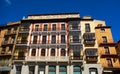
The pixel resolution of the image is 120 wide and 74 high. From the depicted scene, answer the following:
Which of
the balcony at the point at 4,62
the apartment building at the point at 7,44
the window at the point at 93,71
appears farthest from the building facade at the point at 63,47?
the balcony at the point at 4,62

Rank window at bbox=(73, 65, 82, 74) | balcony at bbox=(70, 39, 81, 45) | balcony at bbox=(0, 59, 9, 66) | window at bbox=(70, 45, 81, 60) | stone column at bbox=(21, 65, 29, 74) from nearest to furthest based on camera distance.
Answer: window at bbox=(73, 65, 82, 74)
stone column at bbox=(21, 65, 29, 74)
window at bbox=(70, 45, 81, 60)
balcony at bbox=(70, 39, 81, 45)
balcony at bbox=(0, 59, 9, 66)

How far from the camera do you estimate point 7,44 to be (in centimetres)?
3572

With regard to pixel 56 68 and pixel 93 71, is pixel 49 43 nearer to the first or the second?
pixel 56 68

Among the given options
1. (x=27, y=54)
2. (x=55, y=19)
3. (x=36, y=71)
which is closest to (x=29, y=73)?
(x=36, y=71)

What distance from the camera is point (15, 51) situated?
33.8 metres

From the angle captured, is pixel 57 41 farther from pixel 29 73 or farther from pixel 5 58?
pixel 5 58

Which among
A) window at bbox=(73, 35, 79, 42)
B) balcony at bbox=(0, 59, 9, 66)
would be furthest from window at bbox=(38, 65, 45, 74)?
window at bbox=(73, 35, 79, 42)

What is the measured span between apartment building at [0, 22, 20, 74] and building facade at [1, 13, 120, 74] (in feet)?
2.04

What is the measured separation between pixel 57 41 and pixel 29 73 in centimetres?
835

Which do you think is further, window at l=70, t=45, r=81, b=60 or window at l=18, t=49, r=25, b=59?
window at l=18, t=49, r=25, b=59

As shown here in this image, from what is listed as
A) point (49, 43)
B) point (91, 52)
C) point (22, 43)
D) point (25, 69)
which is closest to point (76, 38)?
point (91, 52)

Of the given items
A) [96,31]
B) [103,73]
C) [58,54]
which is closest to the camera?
[103,73]

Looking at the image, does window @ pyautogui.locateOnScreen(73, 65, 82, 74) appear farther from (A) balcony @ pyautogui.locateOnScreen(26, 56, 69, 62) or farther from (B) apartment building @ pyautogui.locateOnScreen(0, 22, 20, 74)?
Result: (B) apartment building @ pyautogui.locateOnScreen(0, 22, 20, 74)

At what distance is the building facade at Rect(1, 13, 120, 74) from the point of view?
31138 mm
